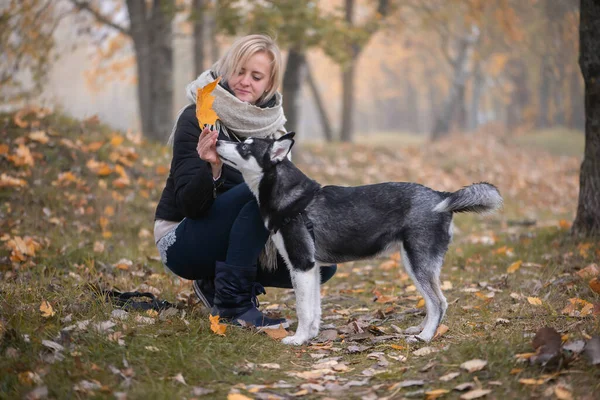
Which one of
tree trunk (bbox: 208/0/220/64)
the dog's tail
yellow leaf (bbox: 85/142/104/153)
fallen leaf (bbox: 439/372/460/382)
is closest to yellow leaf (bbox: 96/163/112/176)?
yellow leaf (bbox: 85/142/104/153)

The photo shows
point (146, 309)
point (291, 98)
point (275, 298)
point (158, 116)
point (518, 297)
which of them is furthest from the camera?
point (291, 98)

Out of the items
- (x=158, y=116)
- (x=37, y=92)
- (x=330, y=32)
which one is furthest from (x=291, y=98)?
(x=37, y=92)

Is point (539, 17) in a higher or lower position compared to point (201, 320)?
higher

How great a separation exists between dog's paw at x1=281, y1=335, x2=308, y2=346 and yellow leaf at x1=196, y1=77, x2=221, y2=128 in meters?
1.66

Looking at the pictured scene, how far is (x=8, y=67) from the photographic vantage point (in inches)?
441

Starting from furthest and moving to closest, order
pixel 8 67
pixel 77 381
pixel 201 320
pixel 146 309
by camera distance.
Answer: pixel 8 67 < pixel 146 309 < pixel 201 320 < pixel 77 381

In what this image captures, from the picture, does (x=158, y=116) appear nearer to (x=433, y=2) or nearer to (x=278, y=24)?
(x=278, y=24)

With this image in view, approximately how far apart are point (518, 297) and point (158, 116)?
8.99 m

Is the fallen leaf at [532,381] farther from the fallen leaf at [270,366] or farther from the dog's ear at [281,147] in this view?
the dog's ear at [281,147]

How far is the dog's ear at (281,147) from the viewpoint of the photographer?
418 cm

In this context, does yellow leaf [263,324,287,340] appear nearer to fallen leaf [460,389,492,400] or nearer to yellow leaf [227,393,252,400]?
yellow leaf [227,393,252,400]

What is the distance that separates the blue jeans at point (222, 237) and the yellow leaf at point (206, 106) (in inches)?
24.3

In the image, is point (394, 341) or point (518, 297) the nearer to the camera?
point (394, 341)

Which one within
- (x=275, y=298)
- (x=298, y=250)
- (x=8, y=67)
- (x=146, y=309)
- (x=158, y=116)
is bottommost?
(x=275, y=298)
